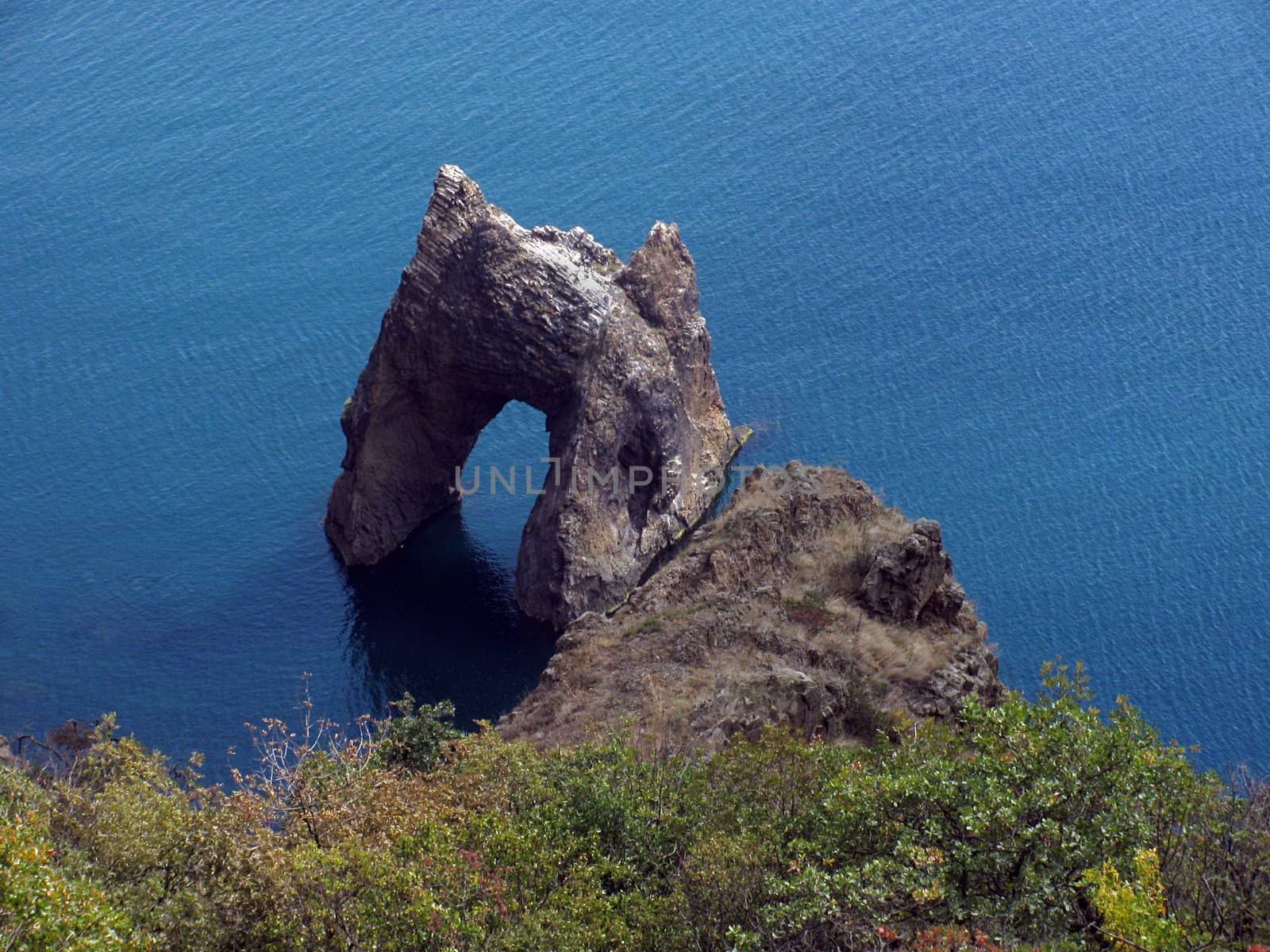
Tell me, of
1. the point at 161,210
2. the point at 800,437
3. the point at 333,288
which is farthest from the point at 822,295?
the point at 161,210

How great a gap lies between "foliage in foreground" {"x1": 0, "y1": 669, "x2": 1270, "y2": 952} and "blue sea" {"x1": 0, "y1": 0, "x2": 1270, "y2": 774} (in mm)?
21645

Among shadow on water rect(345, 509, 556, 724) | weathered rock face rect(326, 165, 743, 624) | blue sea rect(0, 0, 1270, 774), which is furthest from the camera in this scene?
weathered rock face rect(326, 165, 743, 624)

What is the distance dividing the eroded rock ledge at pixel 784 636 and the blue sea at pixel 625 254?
7226 mm

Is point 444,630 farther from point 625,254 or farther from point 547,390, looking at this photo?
point 625,254

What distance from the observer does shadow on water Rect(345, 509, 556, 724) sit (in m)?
51.5

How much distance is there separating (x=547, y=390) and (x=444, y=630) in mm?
9106

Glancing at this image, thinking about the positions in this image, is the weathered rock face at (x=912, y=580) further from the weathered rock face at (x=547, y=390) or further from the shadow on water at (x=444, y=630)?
the weathered rock face at (x=547, y=390)

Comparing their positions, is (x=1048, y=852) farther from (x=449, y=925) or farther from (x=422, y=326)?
(x=422, y=326)

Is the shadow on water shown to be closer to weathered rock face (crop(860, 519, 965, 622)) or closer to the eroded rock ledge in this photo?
the eroded rock ledge

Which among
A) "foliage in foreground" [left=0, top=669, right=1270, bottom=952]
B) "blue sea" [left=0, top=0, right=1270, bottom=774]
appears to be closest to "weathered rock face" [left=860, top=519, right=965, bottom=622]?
"blue sea" [left=0, top=0, right=1270, bottom=774]

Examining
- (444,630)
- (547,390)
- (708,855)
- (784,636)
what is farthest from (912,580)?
(708,855)

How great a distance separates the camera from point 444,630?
180ft

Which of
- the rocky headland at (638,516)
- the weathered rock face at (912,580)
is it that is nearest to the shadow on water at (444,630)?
the rocky headland at (638,516)

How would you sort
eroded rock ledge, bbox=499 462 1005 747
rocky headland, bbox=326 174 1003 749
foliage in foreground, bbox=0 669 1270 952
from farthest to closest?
rocky headland, bbox=326 174 1003 749 → eroded rock ledge, bbox=499 462 1005 747 → foliage in foreground, bbox=0 669 1270 952
